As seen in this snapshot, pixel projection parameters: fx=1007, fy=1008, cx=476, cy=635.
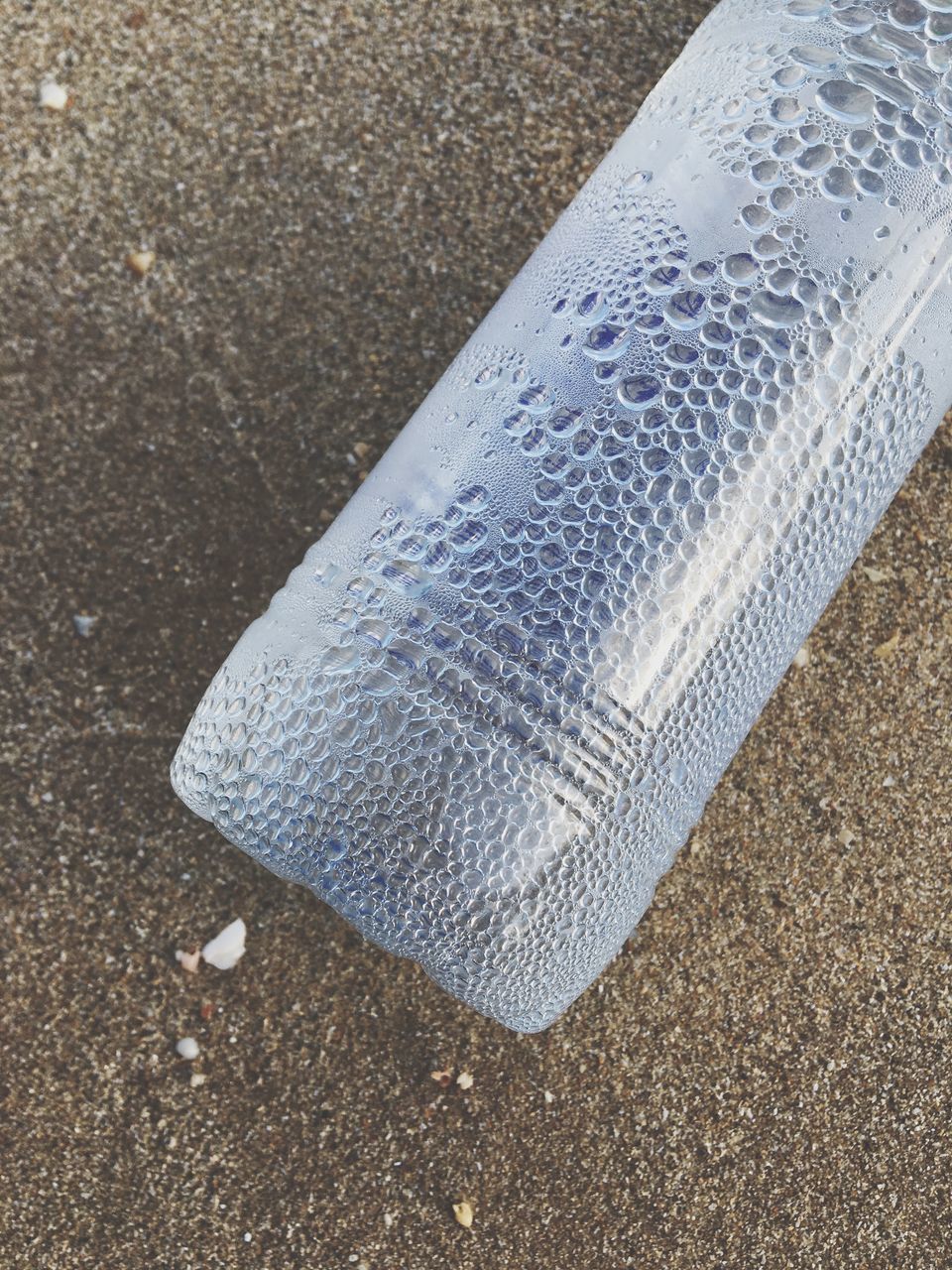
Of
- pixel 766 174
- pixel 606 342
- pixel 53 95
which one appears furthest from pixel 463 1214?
pixel 53 95

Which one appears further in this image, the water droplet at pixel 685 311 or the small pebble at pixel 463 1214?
the small pebble at pixel 463 1214

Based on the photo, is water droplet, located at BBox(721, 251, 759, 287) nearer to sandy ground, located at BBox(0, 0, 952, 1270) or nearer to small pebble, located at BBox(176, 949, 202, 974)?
sandy ground, located at BBox(0, 0, 952, 1270)

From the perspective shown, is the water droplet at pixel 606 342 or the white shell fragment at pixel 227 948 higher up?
the water droplet at pixel 606 342

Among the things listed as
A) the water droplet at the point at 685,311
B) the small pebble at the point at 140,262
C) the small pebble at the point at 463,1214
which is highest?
the water droplet at the point at 685,311

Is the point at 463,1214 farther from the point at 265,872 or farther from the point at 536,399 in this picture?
the point at 536,399

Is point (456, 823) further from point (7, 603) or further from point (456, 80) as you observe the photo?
point (456, 80)

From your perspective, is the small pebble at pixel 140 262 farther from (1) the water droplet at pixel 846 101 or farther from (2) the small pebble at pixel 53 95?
(1) the water droplet at pixel 846 101

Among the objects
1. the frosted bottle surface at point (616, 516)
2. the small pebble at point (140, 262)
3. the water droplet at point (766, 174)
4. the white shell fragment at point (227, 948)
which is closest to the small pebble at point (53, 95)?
the small pebble at point (140, 262)

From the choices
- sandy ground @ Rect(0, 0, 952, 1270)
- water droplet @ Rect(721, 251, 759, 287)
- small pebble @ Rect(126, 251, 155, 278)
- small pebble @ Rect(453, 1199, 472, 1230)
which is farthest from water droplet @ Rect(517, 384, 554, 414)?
small pebble @ Rect(453, 1199, 472, 1230)
